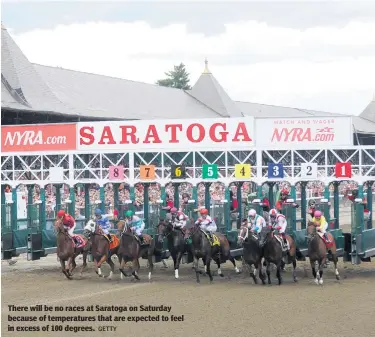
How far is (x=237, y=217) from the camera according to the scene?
18734 mm

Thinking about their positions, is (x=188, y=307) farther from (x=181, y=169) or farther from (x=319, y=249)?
(x=181, y=169)

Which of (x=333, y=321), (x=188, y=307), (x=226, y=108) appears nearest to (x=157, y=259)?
(x=188, y=307)

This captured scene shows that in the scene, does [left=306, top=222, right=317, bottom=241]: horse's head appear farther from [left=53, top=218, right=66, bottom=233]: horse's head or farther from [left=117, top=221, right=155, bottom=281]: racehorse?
[left=53, top=218, right=66, bottom=233]: horse's head

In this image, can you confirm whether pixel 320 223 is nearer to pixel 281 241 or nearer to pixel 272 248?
pixel 281 241

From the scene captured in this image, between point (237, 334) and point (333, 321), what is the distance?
1.53 metres

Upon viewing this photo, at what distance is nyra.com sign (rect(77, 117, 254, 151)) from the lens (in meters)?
17.2

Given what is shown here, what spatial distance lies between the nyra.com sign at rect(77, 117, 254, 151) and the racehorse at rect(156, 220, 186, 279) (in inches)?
81.6

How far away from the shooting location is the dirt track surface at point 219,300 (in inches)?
424

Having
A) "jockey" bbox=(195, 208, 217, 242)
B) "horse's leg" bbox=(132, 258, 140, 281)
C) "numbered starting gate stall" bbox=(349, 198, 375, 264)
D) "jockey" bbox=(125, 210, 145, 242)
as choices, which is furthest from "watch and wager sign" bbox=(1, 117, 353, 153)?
"horse's leg" bbox=(132, 258, 140, 281)

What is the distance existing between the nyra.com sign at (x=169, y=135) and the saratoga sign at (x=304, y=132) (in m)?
0.31

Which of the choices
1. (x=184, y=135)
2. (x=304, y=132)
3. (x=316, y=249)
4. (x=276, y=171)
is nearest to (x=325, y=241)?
(x=316, y=249)

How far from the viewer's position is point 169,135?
17.8 m

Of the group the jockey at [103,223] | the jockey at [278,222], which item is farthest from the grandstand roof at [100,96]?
the jockey at [278,222]

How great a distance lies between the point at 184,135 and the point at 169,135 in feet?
1.19
